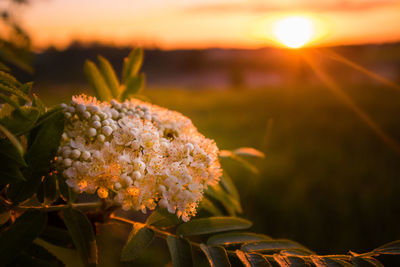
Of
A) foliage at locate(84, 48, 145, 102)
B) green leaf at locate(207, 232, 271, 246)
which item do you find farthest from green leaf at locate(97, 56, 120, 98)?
green leaf at locate(207, 232, 271, 246)

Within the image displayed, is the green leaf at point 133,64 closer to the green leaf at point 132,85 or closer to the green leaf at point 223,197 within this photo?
the green leaf at point 132,85

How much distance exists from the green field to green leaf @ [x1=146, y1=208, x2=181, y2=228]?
2.07 ft

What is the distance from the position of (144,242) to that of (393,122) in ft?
17.9

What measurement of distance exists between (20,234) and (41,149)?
18 cm

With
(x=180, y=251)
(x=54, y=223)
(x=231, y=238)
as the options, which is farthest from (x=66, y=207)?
(x=231, y=238)

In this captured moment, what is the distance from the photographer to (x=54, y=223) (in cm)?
99

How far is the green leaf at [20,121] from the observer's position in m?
0.74

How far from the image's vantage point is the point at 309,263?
0.86m

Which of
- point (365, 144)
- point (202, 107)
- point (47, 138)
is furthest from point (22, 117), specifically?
point (202, 107)

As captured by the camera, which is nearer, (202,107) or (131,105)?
(131,105)

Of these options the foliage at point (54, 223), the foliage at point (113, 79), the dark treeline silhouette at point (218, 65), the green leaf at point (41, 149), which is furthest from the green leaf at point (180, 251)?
the dark treeline silhouette at point (218, 65)

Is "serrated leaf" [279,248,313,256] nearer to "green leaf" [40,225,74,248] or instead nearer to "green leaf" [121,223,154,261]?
"green leaf" [121,223,154,261]

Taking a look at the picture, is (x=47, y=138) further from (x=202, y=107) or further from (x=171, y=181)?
(x=202, y=107)

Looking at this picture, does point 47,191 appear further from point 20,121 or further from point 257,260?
point 257,260
